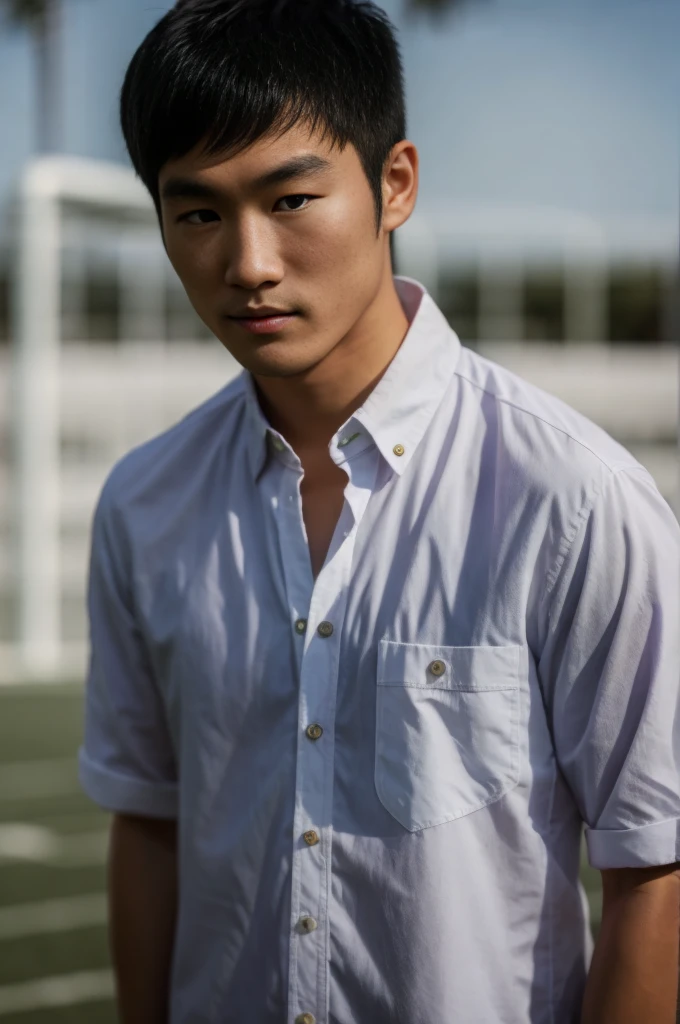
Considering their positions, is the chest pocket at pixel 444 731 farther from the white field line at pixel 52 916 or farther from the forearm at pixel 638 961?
the white field line at pixel 52 916

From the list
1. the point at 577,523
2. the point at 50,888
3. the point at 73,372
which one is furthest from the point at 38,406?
Result: the point at 577,523

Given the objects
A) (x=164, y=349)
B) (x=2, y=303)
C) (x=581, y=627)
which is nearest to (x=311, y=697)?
(x=581, y=627)

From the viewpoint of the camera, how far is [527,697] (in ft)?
4.67

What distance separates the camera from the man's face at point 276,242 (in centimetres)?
143

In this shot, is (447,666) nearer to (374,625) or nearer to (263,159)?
(374,625)

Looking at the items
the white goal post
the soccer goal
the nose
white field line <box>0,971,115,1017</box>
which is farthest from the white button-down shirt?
the white goal post

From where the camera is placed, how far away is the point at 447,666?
4.72ft

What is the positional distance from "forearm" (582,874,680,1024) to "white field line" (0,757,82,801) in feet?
18.5

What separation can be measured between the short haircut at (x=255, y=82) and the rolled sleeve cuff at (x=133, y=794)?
0.77 m

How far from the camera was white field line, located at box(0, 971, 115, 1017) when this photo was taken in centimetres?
411

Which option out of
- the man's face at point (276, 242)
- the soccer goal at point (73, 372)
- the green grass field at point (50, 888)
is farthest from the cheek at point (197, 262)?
the soccer goal at point (73, 372)

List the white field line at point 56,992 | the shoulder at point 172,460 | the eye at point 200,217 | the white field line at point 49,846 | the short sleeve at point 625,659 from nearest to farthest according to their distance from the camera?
the short sleeve at point 625,659, the eye at point 200,217, the shoulder at point 172,460, the white field line at point 56,992, the white field line at point 49,846

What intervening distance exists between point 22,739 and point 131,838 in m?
6.43

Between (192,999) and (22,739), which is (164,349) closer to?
(22,739)
